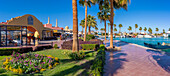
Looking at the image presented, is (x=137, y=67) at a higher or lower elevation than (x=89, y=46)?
lower

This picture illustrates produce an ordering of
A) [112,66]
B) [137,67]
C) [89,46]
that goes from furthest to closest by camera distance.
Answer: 1. [89,46]
2. [112,66]
3. [137,67]

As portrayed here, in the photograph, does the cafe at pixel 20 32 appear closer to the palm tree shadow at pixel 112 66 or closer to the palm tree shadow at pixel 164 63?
the palm tree shadow at pixel 112 66

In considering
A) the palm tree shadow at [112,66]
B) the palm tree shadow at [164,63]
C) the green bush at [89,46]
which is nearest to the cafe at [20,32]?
the green bush at [89,46]

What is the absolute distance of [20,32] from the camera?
90.4 ft

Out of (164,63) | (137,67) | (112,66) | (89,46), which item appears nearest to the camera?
(137,67)

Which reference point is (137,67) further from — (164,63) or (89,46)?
(89,46)

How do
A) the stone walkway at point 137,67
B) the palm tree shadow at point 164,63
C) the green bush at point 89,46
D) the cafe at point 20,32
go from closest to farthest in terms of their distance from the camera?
1. the stone walkway at point 137,67
2. the palm tree shadow at point 164,63
3. the green bush at point 89,46
4. the cafe at point 20,32

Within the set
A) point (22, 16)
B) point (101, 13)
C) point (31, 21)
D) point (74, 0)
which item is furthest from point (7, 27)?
point (101, 13)

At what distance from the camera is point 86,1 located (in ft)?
75.1

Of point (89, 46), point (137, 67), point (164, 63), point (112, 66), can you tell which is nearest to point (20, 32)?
point (89, 46)

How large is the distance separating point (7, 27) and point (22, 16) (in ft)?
31.9

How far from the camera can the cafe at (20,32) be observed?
19.3 metres

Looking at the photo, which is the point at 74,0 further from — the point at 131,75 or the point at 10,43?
the point at 10,43

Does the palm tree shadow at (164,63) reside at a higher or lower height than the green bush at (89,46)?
lower
